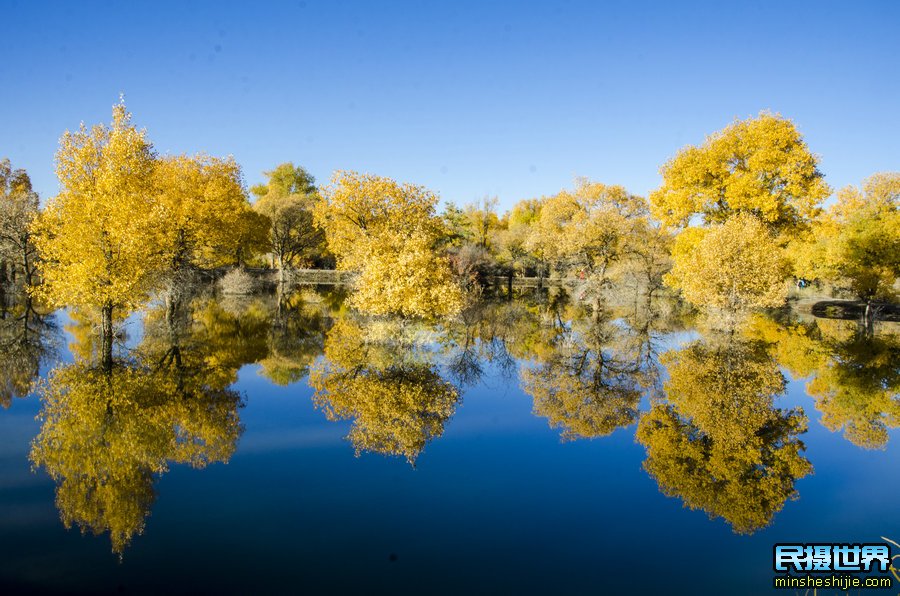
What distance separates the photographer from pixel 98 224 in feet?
51.5

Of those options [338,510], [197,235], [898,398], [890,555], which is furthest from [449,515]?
[197,235]

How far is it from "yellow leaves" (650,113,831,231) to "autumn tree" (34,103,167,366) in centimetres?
2618

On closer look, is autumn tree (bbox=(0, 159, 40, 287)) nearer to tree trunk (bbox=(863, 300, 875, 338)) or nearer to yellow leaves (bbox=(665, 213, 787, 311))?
yellow leaves (bbox=(665, 213, 787, 311))

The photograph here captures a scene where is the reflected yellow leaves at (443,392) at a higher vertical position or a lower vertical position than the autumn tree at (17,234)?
lower

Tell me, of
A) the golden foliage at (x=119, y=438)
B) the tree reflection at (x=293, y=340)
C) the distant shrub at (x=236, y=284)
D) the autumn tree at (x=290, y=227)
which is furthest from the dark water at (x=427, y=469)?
the autumn tree at (x=290, y=227)

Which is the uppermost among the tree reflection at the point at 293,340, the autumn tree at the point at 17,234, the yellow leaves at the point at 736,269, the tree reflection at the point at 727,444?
the autumn tree at the point at 17,234

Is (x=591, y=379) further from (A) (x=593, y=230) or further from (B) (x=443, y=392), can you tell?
(A) (x=593, y=230)

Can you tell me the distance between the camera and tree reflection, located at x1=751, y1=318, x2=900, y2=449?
12.0 meters

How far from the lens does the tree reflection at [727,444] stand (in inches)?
316

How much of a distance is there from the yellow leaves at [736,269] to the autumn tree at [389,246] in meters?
11.5

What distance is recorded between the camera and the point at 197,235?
31.3 meters

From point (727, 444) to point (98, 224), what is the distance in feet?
58.1

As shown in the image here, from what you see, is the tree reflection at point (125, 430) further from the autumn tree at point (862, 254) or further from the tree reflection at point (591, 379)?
the autumn tree at point (862, 254)

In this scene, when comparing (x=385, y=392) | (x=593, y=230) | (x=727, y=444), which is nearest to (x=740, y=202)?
(x=593, y=230)
